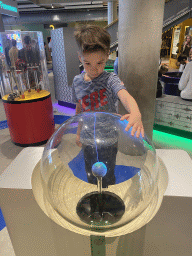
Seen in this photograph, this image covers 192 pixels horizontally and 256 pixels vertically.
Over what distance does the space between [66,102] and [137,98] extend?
8.96 ft

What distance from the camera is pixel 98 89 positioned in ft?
3.36

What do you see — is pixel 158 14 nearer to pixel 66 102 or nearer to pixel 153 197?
pixel 153 197

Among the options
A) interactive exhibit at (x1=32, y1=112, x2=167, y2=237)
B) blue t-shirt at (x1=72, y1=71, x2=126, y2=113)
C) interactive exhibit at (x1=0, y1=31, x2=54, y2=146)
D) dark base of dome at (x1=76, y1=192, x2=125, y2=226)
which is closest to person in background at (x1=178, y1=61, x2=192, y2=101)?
interactive exhibit at (x1=0, y1=31, x2=54, y2=146)

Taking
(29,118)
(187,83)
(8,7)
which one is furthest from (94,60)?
(8,7)

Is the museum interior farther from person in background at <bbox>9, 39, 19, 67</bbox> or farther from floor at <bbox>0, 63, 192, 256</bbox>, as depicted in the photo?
person in background at <bbox>9, 39, 19, 67</bbox>

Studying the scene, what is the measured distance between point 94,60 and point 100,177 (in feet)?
1.85

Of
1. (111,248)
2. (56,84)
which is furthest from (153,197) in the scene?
(56,84)

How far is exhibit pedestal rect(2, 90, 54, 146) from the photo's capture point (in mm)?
2449

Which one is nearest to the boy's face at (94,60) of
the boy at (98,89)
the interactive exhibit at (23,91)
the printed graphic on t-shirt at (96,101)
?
the boy at (98,89)

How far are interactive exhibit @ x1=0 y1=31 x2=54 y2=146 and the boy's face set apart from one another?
169cm

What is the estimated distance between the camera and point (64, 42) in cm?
371

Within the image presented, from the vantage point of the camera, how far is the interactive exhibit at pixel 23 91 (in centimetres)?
248

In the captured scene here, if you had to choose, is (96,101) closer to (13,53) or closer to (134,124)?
(134,124)

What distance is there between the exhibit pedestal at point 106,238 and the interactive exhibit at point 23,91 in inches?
68.5
